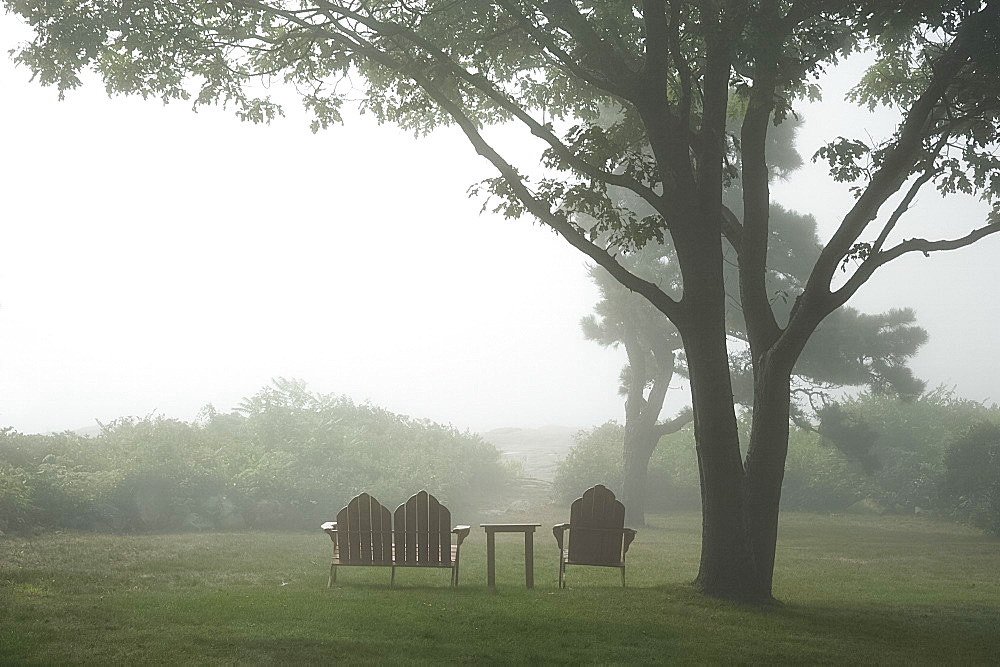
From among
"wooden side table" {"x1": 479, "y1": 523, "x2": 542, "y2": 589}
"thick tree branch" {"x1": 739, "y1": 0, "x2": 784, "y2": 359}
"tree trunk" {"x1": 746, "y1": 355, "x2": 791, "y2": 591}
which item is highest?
"thick tree branch" {"x1": 739, "y1": 0, "x2": 784, "y2": 359}

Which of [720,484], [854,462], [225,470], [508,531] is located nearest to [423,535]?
[508,531]

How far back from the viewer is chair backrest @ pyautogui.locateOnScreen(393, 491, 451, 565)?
7965 millimetres

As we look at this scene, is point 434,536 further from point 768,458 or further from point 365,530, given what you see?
point 768,458

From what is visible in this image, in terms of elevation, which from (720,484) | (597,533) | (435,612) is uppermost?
(720,484)

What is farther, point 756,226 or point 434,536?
point 756,226

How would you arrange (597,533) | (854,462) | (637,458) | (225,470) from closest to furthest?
1. (597,533)
2. (225,470)
3. (637,458)
4. (854,462)

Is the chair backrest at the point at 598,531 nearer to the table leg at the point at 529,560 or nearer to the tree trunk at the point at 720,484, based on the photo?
the table leg at the point at 529,560

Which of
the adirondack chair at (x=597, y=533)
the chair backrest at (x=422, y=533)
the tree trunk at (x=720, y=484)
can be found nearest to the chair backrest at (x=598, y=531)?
the adirondack chair at (x=597, y=533)

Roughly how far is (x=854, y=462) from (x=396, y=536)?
1663 cm

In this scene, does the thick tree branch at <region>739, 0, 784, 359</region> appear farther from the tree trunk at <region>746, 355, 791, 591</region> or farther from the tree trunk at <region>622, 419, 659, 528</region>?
the tree trunk at <region>622, 419, 659, 528</region>

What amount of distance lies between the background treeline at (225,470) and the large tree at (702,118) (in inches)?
241

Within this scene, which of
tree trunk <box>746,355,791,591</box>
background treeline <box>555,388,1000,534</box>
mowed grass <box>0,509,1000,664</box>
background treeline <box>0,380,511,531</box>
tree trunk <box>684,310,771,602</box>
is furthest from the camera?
background treeline <box>555,388,1000,534</box>

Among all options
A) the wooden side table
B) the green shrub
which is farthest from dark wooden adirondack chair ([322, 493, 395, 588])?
the green shrub

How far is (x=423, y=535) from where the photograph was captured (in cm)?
801
